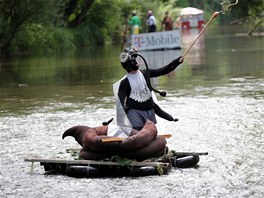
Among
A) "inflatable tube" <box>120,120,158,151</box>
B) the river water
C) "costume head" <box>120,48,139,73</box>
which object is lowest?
the river water

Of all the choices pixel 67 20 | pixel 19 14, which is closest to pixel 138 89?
pixel 19 14

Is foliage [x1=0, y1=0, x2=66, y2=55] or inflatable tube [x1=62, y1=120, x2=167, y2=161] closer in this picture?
inflatable tube [x1=62, y1=120, x2=167, y2=161]

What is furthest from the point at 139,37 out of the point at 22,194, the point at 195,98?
the point at 22,194

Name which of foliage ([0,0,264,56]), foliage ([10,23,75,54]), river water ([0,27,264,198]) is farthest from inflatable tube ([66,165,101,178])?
foliage ([10,23,75,54])

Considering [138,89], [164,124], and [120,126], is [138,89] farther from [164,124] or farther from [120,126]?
[164,124]

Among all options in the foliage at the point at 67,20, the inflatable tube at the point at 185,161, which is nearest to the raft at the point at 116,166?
the inflatable tube at the point at 185,161

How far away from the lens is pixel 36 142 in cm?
1120

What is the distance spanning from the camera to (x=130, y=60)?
30.9 feet

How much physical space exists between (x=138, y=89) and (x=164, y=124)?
3508 millimetres

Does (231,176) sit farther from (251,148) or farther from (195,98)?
(195,98)

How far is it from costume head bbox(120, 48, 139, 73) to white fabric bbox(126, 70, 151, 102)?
0.11 metres

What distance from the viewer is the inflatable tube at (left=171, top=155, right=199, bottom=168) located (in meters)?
9.02

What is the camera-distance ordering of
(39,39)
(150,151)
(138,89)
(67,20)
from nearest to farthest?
(150,151) < (138,89) < (39,39) < (67,20)

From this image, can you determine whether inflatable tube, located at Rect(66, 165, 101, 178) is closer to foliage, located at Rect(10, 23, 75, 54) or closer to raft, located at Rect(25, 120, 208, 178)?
raft, located at Rect(25, 120, 208, 178)
